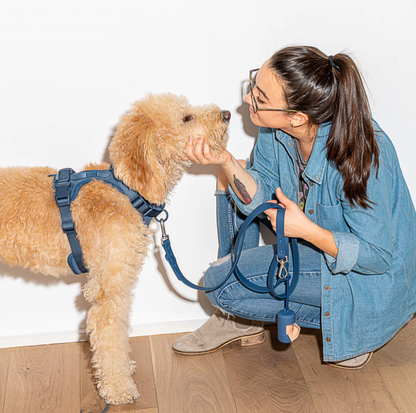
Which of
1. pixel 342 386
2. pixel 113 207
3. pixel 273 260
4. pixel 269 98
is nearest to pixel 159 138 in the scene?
pixel 113 207

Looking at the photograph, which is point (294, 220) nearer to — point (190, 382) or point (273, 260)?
point (273, 260)

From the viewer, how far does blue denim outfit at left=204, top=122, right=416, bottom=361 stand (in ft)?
5.86

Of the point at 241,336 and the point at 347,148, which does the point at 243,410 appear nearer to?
the point at 241,336

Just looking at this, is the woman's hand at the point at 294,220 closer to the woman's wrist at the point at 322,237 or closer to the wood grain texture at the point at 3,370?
the woman's wrist at the point at 322,237

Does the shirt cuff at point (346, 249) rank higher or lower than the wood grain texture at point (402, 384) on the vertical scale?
higher

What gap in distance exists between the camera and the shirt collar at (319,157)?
180cm

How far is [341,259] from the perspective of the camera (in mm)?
1778

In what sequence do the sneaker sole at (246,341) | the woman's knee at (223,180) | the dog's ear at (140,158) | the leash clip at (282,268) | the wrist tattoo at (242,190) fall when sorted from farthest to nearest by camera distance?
the sneaker sole at (246,341) < the woman's knee at (223,180) < the wrist tattoo at (242,190) < the leash clip at (282,268) < the dog's ear at (140,158)

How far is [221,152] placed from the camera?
6.04 feet

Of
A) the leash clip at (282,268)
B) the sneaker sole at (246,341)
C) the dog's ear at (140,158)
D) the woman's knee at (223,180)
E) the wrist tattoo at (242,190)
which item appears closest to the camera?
the dog's ear at (140,158)

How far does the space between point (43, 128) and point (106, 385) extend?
975 mm

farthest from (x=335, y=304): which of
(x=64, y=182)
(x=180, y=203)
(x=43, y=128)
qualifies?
(x=43, y=128)

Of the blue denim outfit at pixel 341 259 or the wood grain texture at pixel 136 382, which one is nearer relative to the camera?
the blue denim outfit at pixel 341 259

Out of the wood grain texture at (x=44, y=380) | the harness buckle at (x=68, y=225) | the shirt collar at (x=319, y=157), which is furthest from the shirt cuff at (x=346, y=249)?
the wood grain texture at (x=44, y=380)
